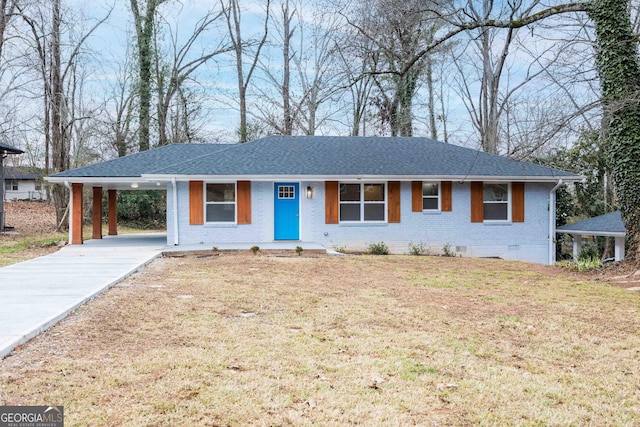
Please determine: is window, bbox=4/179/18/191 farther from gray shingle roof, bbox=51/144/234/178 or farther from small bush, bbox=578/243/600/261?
small bush, bbox=578/243/600/261

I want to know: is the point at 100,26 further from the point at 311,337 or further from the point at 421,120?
the point at 311,337

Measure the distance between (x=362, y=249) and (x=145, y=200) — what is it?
15279mm

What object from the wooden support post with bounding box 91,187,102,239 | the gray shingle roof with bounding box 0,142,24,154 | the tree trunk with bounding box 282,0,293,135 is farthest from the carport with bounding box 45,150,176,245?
the tree trunk with bounding box 282,0,293,135

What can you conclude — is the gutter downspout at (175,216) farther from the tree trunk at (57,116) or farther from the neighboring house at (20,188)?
the neighboring house at (20,188)

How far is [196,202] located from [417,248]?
7.30m

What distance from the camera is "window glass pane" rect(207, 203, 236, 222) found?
15211 millimetres

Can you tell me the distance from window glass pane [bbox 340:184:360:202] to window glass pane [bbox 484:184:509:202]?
448 centimetres

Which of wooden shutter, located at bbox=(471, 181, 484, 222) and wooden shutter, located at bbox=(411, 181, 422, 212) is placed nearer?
wooden shutter, located at bbox=(411, 181, 422, 212)

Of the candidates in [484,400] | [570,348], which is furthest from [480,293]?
[484,400]

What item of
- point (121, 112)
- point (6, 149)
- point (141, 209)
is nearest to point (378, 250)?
point (141, 209)

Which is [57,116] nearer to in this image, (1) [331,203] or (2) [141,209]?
(2) [141,209]

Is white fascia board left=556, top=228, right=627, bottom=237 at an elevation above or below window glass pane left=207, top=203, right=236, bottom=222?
below

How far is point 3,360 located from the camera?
13.1ft

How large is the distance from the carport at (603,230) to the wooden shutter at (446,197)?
4.88 meters
